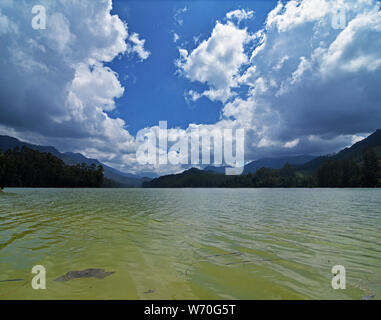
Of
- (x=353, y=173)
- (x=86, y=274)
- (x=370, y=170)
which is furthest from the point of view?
(x=353, y=173)

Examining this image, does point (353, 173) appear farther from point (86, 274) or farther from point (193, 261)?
point (86, 274)

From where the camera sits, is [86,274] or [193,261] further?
[193,261]

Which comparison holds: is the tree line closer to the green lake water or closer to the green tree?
the green tree

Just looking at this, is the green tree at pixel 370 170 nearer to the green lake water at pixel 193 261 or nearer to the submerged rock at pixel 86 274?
the green lake water at pixel 193 261

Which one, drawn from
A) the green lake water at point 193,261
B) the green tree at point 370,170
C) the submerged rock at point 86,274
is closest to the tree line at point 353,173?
the green tree at point 370,170

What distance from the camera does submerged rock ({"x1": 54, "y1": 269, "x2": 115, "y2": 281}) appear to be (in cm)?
666

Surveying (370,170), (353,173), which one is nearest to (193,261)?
(370,170)

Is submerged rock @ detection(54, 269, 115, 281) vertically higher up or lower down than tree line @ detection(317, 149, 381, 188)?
lower down

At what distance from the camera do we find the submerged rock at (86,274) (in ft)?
21.9

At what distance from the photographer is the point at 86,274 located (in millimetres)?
6930

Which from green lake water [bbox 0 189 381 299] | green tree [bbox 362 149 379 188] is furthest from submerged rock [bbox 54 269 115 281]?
green tree [bbox 362 149 379 188]

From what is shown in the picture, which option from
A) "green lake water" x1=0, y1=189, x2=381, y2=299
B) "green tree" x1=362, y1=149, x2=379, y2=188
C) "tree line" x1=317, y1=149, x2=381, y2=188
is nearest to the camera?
"green lake water" x1=0, y1=189, x2=381, y2=299

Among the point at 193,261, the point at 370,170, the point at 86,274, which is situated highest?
the point at 370,170
